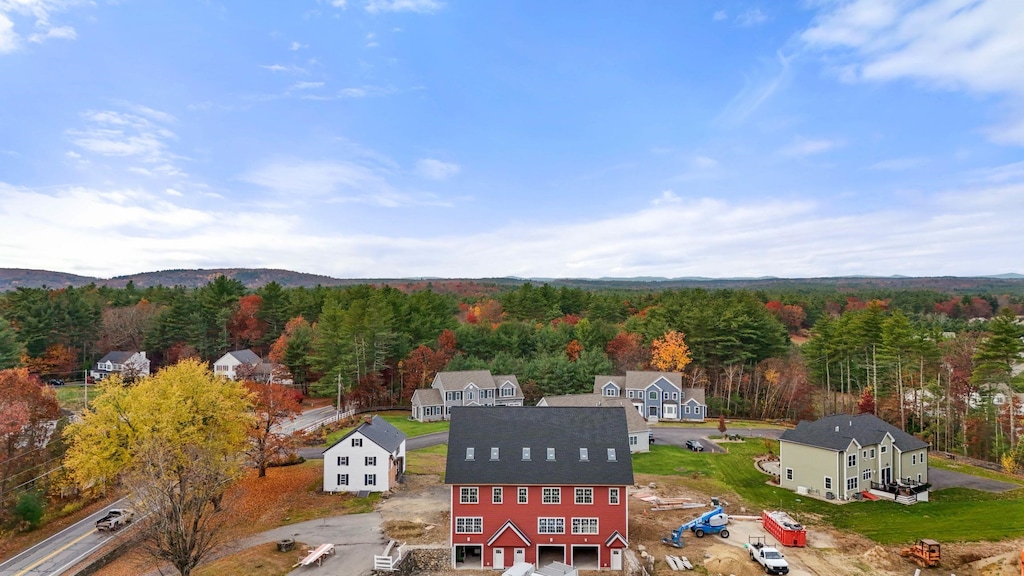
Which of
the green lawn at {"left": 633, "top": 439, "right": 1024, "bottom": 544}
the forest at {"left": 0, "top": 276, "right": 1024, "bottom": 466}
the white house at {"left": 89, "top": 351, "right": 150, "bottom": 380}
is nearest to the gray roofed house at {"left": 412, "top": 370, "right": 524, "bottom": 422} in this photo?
the forest at {"left": 0, "top": 276, "right": 1024, "bottom": 466}

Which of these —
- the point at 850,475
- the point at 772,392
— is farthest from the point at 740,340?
the point at 850,475

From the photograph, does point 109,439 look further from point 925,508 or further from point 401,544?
point 925,508

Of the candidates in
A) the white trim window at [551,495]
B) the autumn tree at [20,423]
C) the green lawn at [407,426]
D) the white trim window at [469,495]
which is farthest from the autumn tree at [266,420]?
the white trim window at [551,495]

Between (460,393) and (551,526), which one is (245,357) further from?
(551,526)

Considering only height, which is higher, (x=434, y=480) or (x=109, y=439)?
(x=109, y=439)

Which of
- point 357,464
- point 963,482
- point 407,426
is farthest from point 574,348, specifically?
point 963,482

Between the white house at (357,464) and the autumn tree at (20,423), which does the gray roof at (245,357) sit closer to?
the autumn tree at (20,423)
